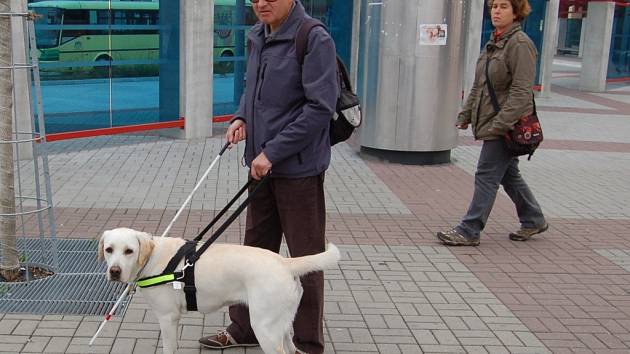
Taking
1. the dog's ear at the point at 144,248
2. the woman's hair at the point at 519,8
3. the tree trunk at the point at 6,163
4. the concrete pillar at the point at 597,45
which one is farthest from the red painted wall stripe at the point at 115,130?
the concrete pillar at the point at 597,45

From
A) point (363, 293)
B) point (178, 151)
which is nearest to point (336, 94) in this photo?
point (363, 293)

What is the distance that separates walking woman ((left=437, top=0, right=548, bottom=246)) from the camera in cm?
597

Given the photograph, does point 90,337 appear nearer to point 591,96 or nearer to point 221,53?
point 221,53

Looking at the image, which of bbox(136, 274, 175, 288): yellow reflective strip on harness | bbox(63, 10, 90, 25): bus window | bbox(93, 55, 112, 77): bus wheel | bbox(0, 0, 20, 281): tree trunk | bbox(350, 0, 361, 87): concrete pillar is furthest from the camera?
bbox(350, 0, 361, 87): concrete pillar

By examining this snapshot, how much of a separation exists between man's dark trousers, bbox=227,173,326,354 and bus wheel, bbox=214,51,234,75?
7905 millimetres

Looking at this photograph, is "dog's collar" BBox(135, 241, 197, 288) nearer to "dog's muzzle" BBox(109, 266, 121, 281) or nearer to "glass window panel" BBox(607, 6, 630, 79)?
"dog's muzzle" BBox(109, 266, 121, 281)

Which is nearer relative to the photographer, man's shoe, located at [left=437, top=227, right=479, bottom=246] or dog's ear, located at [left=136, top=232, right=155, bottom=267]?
dog's ear, located at [left=136, top=232, right=155, bottom=267]

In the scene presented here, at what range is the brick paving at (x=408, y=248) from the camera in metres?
4.41

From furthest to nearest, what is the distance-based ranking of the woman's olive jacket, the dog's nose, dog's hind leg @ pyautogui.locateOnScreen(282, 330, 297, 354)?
the woman's olive jacket → dog's hind leg @ pyautogui.locateOnScreen(282, 330, 297, 354) → the dog's nose

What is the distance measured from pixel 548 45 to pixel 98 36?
12426 mm

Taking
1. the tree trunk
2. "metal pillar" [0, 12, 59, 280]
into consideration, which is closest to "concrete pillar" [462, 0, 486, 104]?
"metal pillar" [0, 12, 59, 280]

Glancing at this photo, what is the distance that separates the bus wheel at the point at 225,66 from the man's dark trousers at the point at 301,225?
25.9 feet

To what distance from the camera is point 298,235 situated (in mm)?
3867

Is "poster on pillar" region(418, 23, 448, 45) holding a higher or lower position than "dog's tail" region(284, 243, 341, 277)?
higher
